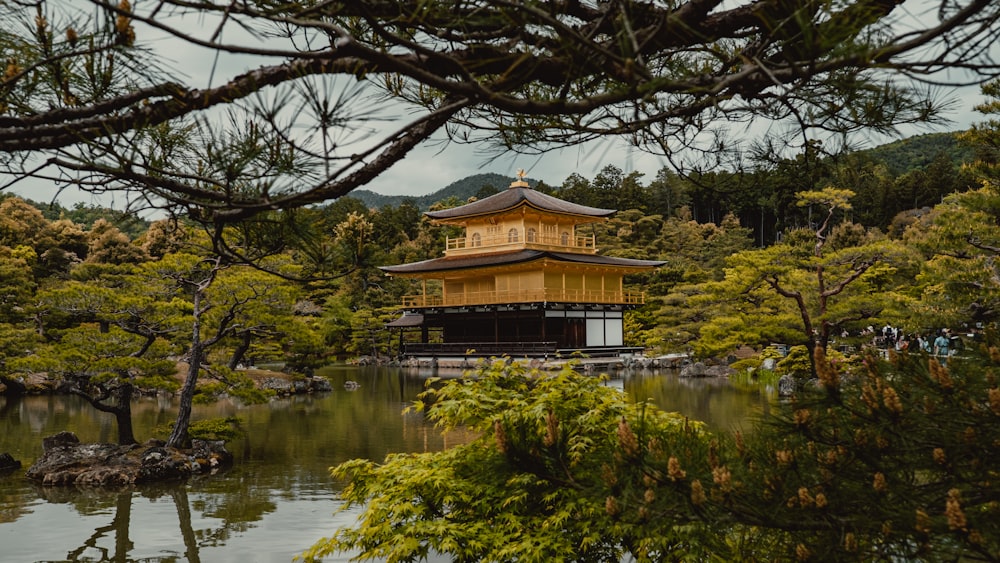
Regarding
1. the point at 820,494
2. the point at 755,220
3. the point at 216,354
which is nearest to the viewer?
the point at 820,494

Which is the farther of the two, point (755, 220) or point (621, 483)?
point (755, 220)

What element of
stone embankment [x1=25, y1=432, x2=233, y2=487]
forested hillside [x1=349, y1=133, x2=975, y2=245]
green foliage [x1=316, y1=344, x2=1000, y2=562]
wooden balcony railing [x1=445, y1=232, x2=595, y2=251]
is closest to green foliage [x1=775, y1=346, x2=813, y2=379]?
forested hillside [x1=349, y1=133, x2=975, y2=245]

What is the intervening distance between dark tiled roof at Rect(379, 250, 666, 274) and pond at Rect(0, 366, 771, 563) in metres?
7.89

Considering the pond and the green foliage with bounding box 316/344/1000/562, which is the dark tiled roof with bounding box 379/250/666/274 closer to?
the pond

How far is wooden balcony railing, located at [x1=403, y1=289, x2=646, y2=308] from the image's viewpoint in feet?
66.6

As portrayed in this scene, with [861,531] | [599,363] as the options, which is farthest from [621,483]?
[599,363]

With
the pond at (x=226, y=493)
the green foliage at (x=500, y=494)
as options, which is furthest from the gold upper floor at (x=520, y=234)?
the green foliage at (x=500, y=494)

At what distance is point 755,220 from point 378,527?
44.0 meters

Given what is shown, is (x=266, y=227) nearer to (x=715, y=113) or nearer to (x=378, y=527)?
(x=715, y=113)

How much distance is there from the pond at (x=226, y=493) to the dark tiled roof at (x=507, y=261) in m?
7.89

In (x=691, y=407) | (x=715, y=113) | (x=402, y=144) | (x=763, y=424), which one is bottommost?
(x=691, y=407)

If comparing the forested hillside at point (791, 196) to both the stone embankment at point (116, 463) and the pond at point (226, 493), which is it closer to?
the pond at point (226, 493)

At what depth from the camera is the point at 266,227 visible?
1.98 metres

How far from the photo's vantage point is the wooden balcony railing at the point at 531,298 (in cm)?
2030
